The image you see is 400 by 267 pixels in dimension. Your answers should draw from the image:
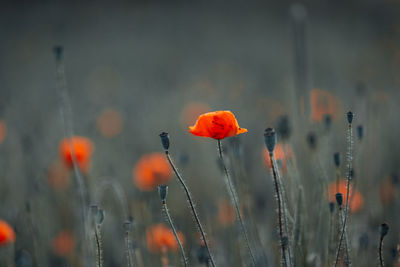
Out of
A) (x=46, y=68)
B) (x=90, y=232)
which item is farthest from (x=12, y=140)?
(x=46, y=68)

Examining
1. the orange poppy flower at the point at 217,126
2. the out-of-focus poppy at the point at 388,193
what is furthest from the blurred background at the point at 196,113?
the orange poppy flower at the point at 217,126

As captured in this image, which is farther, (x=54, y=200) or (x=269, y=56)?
(x=269, y=56)

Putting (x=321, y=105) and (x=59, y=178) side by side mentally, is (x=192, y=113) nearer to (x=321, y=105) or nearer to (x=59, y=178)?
(x=321, y=105)

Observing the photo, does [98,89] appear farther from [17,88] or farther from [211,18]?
[211,18]

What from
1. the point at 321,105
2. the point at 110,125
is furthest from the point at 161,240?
the point at 110,125

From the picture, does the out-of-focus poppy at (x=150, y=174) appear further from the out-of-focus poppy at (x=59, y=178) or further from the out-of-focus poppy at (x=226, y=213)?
the out-of-focus poppy at (x=59, y=178)
